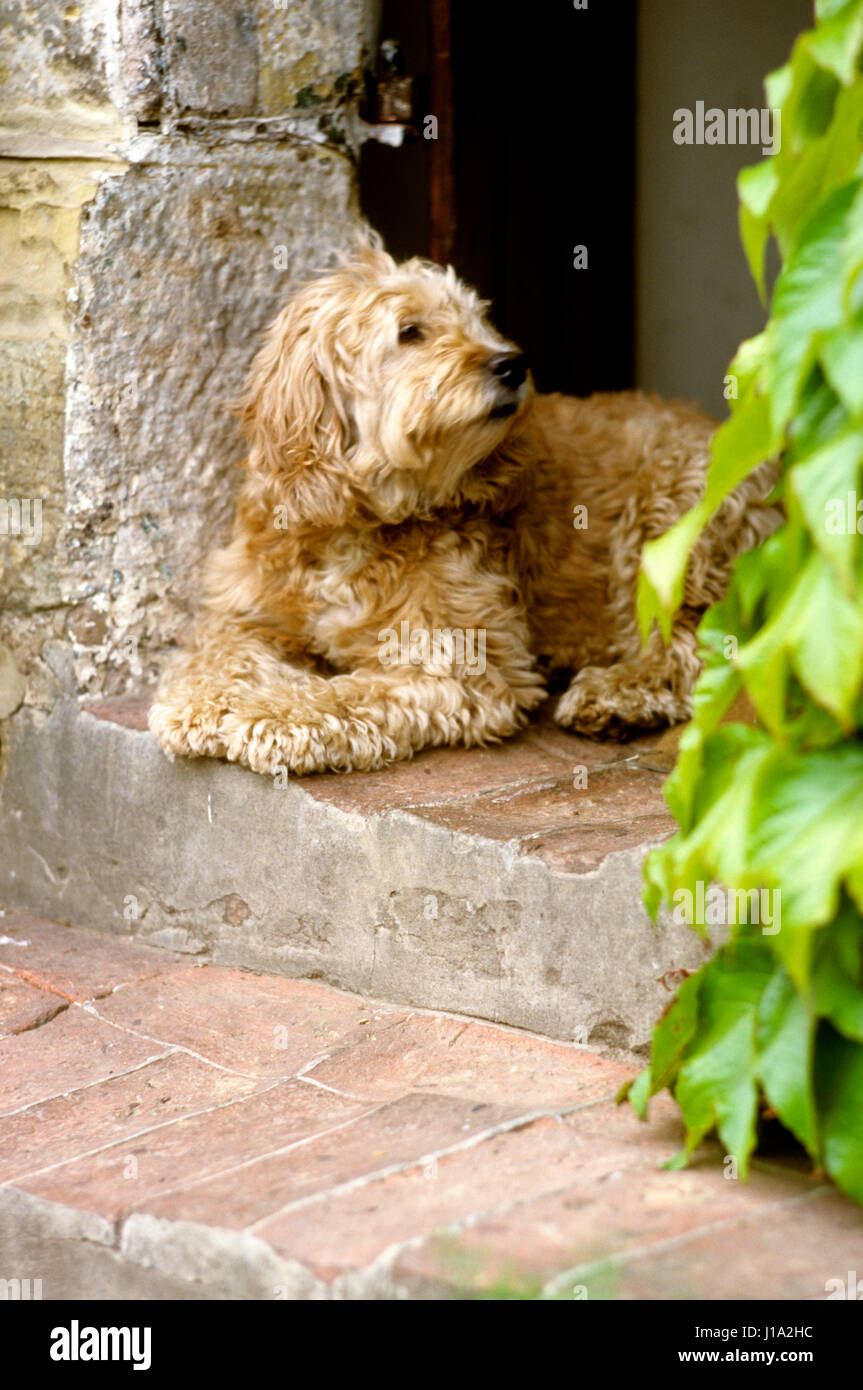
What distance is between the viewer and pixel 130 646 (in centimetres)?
420

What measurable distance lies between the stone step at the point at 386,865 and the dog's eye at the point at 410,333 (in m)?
1.10

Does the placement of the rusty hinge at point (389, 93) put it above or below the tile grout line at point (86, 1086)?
above

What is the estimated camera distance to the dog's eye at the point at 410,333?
396 cm

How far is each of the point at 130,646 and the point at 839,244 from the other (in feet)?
8.93

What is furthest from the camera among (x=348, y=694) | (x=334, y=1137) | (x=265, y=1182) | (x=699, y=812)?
(x=348, y=694)

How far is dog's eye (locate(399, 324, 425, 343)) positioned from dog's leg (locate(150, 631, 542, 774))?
873mm

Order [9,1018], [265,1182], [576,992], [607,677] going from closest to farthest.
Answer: [265,1182]
[576,992]
[9,1018]
[607,677]

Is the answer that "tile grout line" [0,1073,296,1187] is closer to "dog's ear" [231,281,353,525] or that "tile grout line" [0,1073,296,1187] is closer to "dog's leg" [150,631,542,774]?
"dog's leg" [150,631,542,774]

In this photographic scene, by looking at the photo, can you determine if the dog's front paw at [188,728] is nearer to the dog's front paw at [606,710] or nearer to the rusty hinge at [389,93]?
the dog's front paw at [606,710]

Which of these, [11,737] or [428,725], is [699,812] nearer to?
[428,725]

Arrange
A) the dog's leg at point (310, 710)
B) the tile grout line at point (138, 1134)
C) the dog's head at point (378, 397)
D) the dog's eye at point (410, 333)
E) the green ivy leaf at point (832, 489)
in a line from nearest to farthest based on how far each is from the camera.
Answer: the green ivy leaf at point (832, 489)
the tile grout line at point (138, 1134)
the dog's leg at point (310, 710)
the dog's head at point (378, 397)
the dog's eye at point (410, 333)

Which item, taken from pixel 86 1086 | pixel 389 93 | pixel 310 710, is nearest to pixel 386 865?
pixel 310 710

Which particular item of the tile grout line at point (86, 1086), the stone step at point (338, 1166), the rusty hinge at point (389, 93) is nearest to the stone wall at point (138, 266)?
the rusty hinge at point (389, 93)
